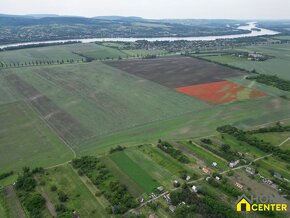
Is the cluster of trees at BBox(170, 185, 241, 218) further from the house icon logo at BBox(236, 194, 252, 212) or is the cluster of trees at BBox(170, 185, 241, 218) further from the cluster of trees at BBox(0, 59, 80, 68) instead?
the cluster of trees at BBox(0, 59, 80, 68)

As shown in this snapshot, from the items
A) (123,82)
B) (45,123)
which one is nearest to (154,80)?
(123,82)

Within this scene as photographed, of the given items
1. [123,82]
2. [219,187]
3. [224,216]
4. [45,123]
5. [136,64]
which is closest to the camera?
[224,216]

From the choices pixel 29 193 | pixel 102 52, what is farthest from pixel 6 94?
pixel 102 52

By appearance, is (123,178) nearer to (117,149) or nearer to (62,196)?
(117,149)

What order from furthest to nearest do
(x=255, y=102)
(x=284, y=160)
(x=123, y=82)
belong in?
1. (x=123, y=82)
2. (x=255, y=102)
3. (x=284, y=160)

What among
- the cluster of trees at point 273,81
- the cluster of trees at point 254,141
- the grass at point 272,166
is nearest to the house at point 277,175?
the grass at point 272,166

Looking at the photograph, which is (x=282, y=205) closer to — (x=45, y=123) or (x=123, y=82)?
(x=45, y=123)

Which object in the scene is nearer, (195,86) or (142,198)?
(142,198)

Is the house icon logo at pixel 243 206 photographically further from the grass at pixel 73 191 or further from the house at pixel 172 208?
the grass at pixel 73 191
